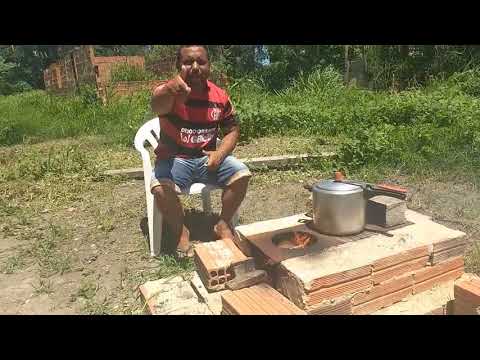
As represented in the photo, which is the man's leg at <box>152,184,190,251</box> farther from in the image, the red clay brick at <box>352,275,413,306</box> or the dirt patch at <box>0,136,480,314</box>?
the red clay brick at <box>352,275,413,306</box>

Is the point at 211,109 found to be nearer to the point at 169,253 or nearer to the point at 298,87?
the point at 169,253

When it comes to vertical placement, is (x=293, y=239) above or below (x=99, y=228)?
above

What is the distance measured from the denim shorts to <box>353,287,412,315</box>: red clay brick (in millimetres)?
1374

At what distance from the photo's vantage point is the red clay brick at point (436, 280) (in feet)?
7.68

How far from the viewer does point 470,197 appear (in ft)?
13.0

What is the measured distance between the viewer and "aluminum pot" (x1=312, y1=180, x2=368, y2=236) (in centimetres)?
235

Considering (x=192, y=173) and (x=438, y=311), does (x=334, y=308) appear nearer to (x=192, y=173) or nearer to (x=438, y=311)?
(x=438, y=311)

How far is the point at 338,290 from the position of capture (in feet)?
6.88

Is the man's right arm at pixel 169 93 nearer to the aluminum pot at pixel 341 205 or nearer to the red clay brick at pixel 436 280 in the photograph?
the aluminum pot at pixel 341 205

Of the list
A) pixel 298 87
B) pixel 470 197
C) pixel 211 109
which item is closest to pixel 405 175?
pixel 470 197

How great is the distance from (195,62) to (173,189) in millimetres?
904

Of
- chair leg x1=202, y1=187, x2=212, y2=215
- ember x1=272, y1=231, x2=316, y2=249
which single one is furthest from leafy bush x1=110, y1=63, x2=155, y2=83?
ember x1=272, y1=231, x2=316, y2=249

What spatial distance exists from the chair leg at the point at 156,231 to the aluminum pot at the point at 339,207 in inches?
54.1

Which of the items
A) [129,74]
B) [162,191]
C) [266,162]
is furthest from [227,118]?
[129,74]
